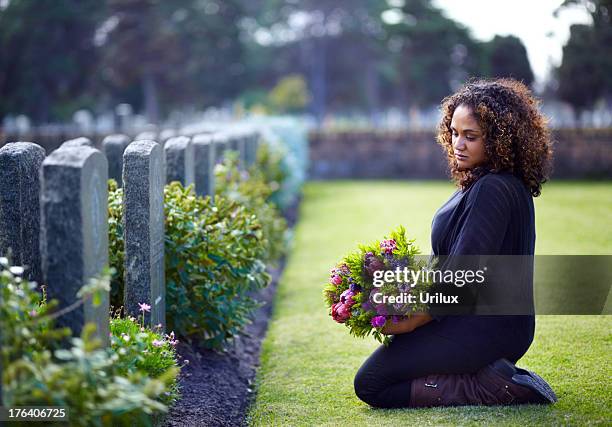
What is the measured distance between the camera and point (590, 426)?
11.1ft

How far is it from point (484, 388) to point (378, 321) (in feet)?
2.25

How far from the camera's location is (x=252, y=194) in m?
7.88

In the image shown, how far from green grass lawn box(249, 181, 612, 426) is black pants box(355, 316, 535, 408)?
20cm

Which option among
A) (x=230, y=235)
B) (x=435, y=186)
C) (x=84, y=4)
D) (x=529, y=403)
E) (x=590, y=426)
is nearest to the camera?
(x=590, y=426)

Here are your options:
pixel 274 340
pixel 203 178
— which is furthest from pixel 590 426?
pixel 203 178

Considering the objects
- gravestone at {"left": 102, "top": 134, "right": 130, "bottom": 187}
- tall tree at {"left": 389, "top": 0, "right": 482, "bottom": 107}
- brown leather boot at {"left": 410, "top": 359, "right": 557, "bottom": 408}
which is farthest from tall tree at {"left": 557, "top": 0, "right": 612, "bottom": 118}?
brown leather boot at {"left": 410, "top": 359, "right": 557, "bottom": 408}

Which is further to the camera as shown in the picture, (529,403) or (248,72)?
(248,72)

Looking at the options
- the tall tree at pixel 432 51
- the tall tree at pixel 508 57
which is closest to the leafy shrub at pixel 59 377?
the tall tree at pixel 508 57

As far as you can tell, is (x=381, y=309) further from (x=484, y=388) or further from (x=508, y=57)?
(x=508, y=57)

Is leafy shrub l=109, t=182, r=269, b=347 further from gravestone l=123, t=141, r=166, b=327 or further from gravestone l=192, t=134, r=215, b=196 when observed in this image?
gravestone l=192, t=134, r=215, b=196

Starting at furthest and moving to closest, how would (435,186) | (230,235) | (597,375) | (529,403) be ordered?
1. (435,186)
2. (230,235)
3. (597,375)
4. (529,403)

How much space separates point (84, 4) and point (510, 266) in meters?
33.0

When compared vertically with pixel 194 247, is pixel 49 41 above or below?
above

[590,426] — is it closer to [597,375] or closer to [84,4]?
[597,375]
